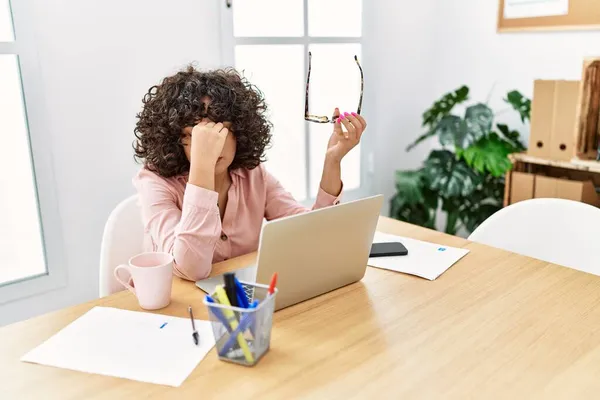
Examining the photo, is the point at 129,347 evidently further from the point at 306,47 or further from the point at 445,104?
the point at 445,104

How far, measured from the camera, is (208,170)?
1.19 meters

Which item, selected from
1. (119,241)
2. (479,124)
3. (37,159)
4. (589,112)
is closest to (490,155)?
(479,124)

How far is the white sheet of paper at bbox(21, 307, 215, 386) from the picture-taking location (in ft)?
2.72

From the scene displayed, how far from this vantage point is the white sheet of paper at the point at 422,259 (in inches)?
47.8

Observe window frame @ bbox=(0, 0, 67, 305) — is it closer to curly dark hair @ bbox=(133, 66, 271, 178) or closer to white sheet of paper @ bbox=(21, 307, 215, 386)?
curly dark hair @ bbox=(133, 66, 271, 178)

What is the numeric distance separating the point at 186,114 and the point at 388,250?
572 mm

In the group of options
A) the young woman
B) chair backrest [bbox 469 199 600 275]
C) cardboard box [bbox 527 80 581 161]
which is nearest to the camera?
the young woman

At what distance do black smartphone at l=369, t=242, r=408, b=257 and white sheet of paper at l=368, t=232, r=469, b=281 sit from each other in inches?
0.5

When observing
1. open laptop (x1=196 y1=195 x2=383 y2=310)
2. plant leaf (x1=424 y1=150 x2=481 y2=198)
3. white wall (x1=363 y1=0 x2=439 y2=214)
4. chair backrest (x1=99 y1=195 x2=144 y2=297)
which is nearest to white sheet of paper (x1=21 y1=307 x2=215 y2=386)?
open laptop (x1=196 y1=195 x2=383 y2=310)

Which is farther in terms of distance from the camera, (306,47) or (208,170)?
(306,47)

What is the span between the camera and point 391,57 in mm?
2963

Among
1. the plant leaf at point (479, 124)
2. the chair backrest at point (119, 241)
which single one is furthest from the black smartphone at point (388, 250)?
the plant leaf at point (479, 124)

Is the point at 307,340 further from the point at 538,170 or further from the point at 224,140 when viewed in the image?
the point at 538,170

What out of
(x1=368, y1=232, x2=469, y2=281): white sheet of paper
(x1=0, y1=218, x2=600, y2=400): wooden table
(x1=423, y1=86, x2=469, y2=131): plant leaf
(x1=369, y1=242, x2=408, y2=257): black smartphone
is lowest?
(x1=0, y1=218, x2=600, y2=400): wooden table
